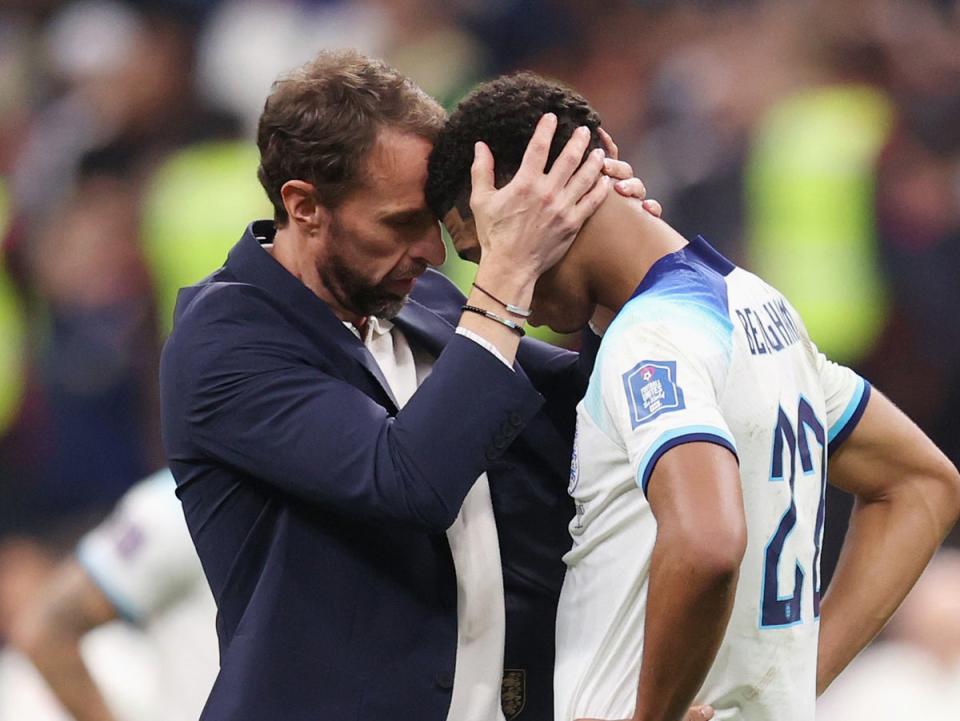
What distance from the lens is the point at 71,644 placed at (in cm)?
325

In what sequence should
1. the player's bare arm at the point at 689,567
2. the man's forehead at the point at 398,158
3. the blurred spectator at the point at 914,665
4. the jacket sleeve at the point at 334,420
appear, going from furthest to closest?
1. the blurred spectator at the point at 914,665
2. the man's forehead at the point at 398,158
3. the jacket sleeve at the point at 334,420
4. the player's bare arm at the point at 689,567

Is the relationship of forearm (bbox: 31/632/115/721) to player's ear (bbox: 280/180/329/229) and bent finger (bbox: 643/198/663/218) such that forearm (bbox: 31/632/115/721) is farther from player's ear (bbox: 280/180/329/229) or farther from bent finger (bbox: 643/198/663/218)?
bent finger (bbox: 643/198/663/218)

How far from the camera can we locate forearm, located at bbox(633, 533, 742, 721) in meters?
1.68

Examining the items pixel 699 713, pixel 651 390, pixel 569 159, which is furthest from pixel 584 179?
pixel 699 713

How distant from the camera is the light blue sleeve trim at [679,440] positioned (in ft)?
5.63

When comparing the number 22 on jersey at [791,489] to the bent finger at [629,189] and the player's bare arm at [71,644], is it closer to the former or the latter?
the bent finger at [629,189]

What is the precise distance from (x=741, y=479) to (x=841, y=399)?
0.35 m

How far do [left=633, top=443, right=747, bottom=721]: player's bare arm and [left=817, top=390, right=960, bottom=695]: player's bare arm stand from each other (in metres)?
0.53

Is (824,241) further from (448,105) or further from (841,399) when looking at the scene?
(841,399)

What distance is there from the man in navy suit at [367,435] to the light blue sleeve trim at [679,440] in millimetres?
299

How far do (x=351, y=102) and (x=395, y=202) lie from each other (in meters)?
0.16

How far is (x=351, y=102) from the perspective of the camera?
7.18 ft

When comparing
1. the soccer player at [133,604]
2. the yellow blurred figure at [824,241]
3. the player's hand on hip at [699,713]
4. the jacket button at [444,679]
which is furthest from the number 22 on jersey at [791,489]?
the yellow blurred figure at [824,241]

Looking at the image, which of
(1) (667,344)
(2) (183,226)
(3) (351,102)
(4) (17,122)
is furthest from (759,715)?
(4) (17,122)
